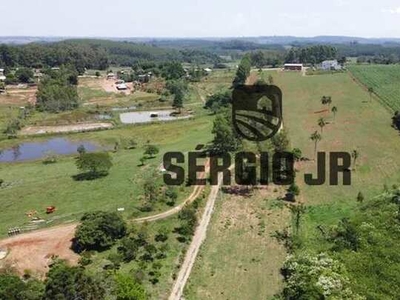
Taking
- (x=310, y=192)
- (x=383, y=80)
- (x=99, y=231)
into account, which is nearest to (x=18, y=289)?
(x=99, y=231)

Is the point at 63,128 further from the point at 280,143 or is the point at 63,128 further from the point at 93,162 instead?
the point at 280,143

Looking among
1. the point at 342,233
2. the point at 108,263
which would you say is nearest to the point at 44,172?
the point at 108,263

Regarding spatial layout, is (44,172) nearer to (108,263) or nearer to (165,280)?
(108,263)

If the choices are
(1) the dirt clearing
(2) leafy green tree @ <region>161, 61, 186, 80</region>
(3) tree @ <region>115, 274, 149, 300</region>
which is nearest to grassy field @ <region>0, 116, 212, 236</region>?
(1) the dirt clearing

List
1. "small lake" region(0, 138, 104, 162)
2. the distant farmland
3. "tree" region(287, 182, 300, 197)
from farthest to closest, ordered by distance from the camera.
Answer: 1. the distant farmland
2. "small lake" region(0, 138, 104, 162)
3. "tree" region(287, 182, 300, 197)

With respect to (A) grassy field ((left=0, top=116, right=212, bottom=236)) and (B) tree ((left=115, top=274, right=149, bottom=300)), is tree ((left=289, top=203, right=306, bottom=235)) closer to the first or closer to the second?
(A) grassy field ((left=0, top=116, right=212, bottom=236))

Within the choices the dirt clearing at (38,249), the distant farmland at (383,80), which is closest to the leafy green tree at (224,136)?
the dirt clearing at (38,249)
